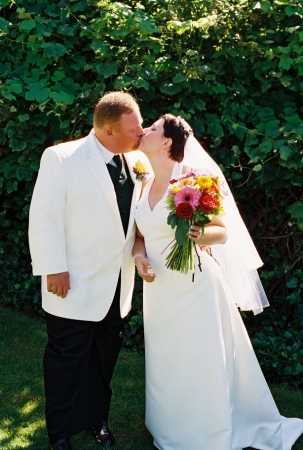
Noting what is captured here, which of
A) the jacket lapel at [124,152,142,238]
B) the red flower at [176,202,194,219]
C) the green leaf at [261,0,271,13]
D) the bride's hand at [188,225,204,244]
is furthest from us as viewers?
the green leaf at [261,0,271,13]

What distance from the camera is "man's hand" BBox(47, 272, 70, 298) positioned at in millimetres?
3496

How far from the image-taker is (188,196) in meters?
3.27

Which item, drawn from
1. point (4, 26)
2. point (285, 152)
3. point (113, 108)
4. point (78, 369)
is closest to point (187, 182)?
point (113, 108)

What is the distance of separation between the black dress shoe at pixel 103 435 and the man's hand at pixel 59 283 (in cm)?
95

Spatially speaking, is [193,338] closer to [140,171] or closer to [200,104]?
[140,171]

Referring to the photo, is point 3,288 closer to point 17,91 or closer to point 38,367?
point 38,367

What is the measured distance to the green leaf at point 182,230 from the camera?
3.32 meters

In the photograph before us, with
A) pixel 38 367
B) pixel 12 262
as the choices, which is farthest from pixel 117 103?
pixel 12 262

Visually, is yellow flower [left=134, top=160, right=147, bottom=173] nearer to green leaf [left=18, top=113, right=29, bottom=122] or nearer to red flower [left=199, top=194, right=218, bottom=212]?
red flower [left=199, top=194, right=218, bottom=212]

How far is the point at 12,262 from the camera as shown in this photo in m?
6.32

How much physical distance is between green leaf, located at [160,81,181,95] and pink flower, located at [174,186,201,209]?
72.2 inches

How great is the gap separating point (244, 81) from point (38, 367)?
113 inches

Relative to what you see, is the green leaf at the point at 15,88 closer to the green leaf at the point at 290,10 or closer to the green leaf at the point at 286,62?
the green leaf at the point at 286,62

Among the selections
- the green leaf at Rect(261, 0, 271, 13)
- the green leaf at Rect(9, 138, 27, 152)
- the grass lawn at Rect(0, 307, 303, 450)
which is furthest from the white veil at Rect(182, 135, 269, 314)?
the green leaf at Rect(9, 138, 27, 152)
